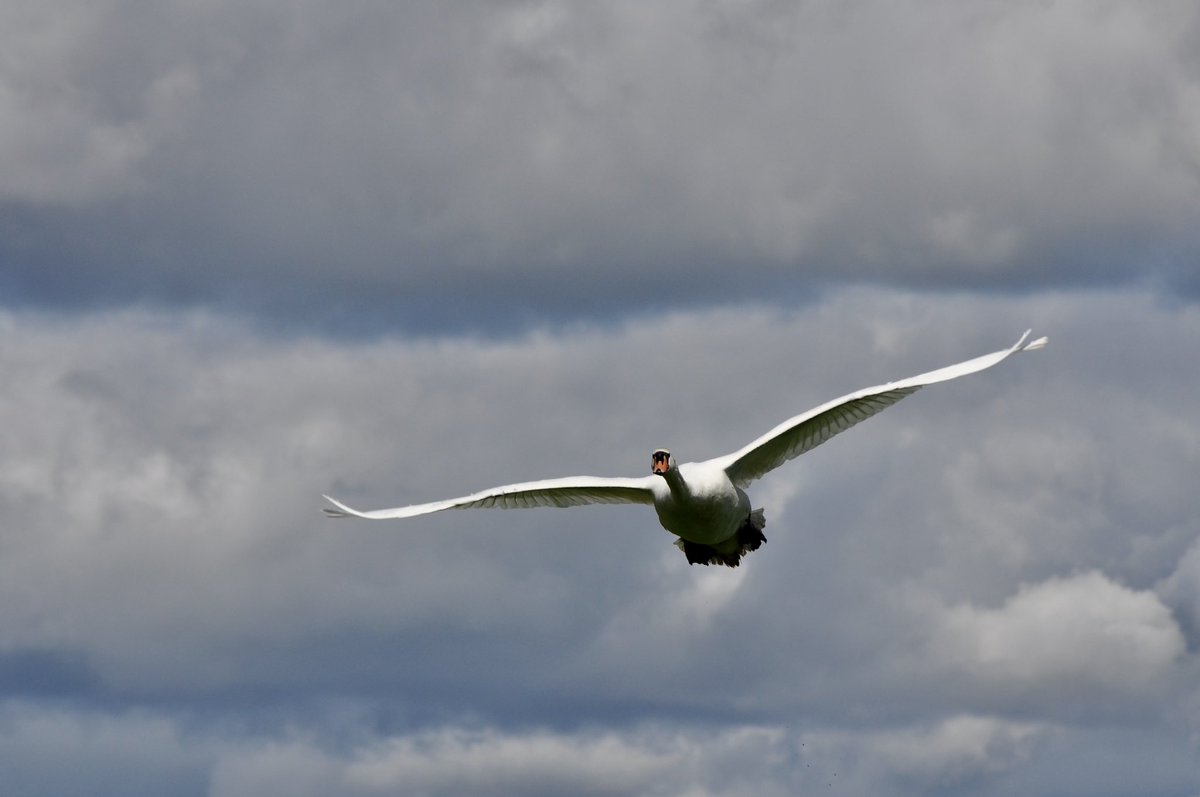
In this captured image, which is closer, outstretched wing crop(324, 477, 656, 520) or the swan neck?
the swan neck

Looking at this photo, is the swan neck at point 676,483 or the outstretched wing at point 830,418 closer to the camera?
the swan neck at point 676,483

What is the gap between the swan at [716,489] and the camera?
6425cm

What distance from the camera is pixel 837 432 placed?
6662 cm

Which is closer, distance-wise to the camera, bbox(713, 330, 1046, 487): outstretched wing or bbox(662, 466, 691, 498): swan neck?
bbox(662, 466, 691, 498): swan neck

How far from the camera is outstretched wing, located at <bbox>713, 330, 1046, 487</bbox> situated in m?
65.1

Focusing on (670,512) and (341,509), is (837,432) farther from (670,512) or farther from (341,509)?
(341,509)

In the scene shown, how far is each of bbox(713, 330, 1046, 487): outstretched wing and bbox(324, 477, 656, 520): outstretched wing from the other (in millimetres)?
2778

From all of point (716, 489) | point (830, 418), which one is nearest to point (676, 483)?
point (716, 489)

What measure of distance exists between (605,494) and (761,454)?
181 inches

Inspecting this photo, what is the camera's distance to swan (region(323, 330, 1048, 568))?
64.2 m

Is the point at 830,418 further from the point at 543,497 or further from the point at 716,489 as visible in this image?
the point at 543,497

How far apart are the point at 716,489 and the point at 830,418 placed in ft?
13.7

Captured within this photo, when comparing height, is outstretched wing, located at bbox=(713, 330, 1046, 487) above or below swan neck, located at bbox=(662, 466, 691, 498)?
above

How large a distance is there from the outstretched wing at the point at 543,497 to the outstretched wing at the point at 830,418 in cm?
278
